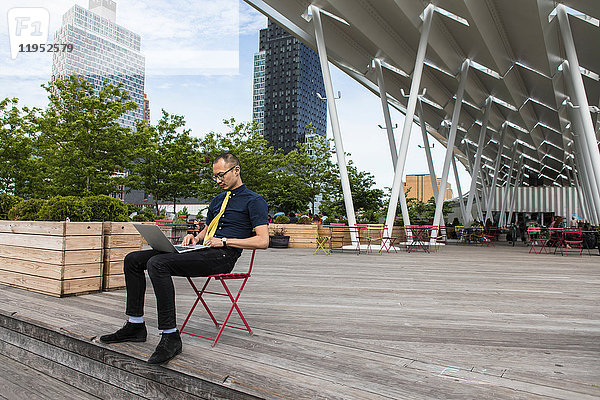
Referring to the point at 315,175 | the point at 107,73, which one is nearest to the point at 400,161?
the point at 315,175

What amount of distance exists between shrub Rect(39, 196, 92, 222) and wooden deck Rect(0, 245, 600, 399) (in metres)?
0.95

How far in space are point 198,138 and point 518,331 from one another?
25.8 m

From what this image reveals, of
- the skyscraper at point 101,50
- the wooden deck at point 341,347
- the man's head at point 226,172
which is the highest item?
the skyscraper at point 101,50

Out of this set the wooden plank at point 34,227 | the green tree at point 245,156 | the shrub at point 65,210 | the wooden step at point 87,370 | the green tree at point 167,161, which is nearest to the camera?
the wooden step at point 87,370

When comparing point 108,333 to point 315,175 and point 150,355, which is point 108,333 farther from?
point 315,175

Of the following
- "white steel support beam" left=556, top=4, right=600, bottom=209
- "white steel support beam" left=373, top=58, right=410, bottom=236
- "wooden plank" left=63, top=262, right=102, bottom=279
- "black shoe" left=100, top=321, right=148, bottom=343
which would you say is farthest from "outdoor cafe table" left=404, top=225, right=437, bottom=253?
"black shoe" left=100, top=321, right=148, bottom=343

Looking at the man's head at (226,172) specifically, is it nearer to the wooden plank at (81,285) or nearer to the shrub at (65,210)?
the wooden plank at (81,285)

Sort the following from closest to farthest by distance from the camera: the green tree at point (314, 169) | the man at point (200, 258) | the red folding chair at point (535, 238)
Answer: the man at point (200, 258), the red folding chair at point (535, 238), the green tree at point (314, 169)

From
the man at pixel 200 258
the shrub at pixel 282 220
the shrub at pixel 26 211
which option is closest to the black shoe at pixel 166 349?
the man at pixel 200 258

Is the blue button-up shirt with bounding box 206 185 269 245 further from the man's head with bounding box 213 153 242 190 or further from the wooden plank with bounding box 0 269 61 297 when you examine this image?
the wooden plank with bounding box 0 269 61 297

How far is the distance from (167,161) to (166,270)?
75.8ft

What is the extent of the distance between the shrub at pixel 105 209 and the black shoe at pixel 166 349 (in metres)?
3.02

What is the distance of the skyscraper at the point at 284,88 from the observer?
120 m

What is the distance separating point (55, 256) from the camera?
473cm
